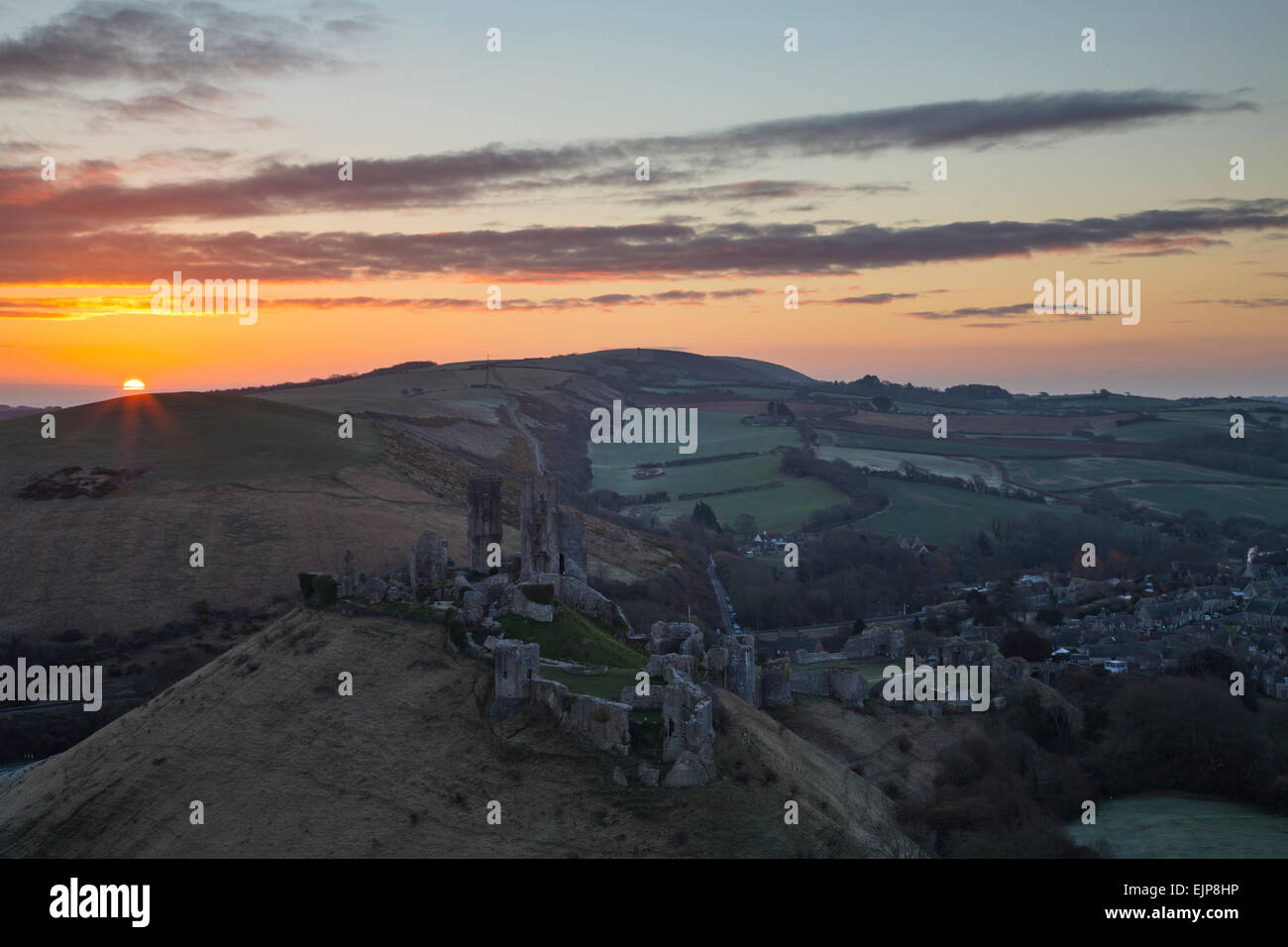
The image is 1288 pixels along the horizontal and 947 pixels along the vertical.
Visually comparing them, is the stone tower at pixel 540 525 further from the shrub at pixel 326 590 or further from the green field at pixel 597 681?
the green field at pixel 597 681

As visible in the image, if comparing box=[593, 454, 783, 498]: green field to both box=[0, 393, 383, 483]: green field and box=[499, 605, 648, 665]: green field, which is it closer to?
box=[0, 393, 383, 483]: green field

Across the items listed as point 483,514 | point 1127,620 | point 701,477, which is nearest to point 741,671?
point 483,514

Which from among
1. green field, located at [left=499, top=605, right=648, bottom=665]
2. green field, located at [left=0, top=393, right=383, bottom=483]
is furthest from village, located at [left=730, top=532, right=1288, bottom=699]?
green field, located at [left=0, top=393, right=383, bottom=483]

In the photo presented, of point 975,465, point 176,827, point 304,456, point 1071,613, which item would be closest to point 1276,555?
point 1071,613

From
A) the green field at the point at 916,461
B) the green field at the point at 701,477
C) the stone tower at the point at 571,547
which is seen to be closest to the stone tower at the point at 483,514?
the stone tower at the point at 571,547

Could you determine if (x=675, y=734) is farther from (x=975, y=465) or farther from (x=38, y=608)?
(x=975, y=465)

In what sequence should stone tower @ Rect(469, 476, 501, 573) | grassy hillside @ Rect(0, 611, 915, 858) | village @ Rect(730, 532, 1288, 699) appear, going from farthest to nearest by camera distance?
village @ Rect(730, 532, 1288, 699)
stone tower @ Rect(469, 476, 501, 573)
grassy hillside @ Rect(0, 611, 915, 858)

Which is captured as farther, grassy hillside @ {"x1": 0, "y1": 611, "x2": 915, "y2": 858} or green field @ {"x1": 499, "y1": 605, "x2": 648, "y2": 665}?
green field @ {"x1": 499, "y1": 605, "x2": 648, "y2": 665}
